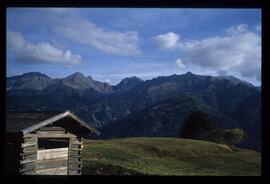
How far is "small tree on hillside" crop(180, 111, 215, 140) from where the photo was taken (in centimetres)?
7175

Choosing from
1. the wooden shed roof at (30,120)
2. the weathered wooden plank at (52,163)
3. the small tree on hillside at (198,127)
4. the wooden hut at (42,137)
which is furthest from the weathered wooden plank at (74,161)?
the small tree on hillside at (198,127)

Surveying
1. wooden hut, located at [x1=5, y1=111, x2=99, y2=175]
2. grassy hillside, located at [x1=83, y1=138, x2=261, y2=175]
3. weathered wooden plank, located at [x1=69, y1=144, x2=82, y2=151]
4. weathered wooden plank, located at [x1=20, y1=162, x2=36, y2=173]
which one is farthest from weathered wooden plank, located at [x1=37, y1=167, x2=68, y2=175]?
grassy hillside, located at [x1=83, y1=138, x2=261, y2=175]

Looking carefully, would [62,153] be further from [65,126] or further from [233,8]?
[233,8]

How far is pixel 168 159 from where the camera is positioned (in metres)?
42.9

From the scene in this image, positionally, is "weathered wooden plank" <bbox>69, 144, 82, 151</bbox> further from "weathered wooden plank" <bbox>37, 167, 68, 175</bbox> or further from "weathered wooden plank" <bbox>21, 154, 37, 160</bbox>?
"weathered wooden plank" <bbox>21, 154, 37, 160</bbox>

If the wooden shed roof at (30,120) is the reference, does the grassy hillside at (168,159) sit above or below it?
below

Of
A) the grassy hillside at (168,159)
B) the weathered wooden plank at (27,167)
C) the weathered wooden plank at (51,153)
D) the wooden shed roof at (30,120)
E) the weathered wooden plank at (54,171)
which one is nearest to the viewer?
the wooden shed roof at (30,120)

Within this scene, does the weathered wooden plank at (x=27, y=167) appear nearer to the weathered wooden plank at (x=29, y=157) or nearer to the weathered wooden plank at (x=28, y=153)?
the weathered wooden plank at (x=29, y=157)

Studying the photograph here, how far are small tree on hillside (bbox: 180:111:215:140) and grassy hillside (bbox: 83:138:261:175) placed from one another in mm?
14072

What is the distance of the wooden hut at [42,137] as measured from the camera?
49.5 feet
